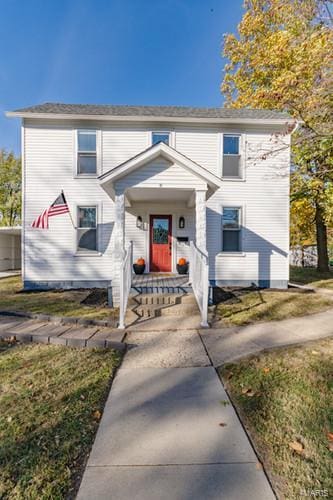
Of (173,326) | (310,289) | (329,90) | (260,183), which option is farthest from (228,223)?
(173,326)

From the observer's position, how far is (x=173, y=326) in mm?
5230

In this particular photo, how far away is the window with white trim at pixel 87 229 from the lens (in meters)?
9.29

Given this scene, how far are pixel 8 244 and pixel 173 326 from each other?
14.7 metres

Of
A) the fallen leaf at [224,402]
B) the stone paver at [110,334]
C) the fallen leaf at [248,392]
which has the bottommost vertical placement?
the fallen leaf at [224,402]

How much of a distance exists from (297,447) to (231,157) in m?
9.15

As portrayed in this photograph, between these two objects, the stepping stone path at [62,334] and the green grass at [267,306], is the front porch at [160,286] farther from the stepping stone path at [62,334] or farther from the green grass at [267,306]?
the stepping stone path at [62,334]

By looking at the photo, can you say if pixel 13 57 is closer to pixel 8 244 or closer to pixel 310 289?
pixel 8 244

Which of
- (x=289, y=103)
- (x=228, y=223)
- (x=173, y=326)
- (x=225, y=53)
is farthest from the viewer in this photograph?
(x=225, y=53)

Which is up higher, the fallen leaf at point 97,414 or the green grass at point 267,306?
the green grass at point 267,306

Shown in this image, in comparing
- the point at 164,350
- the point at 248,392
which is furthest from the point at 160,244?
the point at 248,392

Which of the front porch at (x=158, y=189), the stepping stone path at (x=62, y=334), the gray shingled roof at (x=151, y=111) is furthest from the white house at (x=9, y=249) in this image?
the stepping stone path at (x=62, y=334)

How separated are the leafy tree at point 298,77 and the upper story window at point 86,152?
6.11 meters

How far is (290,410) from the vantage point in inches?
100

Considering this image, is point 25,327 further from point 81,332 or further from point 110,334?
point 110,334
